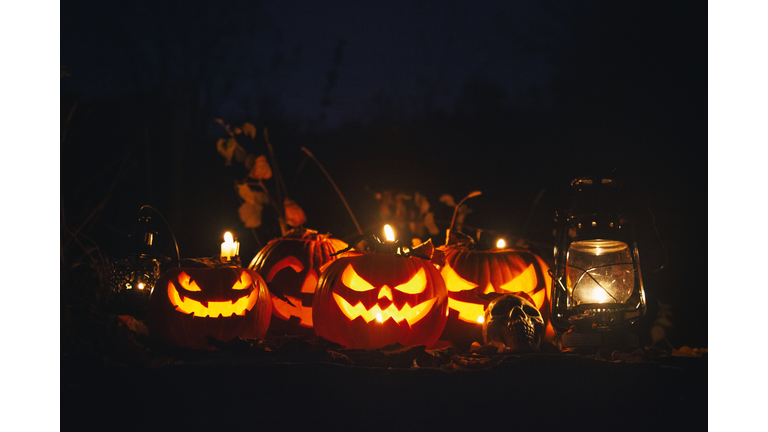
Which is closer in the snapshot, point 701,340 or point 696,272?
point 701,340

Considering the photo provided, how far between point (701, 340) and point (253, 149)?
7.79 feet

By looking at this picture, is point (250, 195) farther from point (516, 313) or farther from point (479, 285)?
point (516, 313)

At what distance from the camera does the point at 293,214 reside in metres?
2.77

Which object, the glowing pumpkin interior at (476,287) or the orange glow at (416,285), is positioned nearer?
the orange glow at (416,285)

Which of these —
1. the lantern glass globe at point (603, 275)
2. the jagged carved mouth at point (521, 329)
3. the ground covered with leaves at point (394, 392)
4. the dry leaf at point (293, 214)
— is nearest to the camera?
the ground covered with leaves at point (394, 392)

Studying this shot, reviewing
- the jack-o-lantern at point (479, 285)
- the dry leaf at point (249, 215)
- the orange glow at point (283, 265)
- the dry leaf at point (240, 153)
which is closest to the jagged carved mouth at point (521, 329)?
the jack-o-lantern at point (479, 285)

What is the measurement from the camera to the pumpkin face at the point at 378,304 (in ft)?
5.96

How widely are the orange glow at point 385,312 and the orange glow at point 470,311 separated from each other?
26cm

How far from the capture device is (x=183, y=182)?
2965mm

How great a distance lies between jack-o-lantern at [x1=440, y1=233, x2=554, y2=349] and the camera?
2.04 metres

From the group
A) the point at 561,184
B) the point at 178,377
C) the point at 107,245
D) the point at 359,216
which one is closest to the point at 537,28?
the point at 561,184

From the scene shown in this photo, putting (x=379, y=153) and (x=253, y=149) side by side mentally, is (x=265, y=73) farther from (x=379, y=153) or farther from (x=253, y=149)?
(x=379, y=153)

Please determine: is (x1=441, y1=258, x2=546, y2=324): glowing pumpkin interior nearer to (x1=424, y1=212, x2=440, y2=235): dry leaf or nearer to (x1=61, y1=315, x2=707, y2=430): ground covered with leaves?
(x1=61, y1=315, x2=707, y2=430): ground covered with leaves

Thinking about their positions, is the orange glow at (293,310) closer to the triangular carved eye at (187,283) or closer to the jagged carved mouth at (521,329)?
the triangular carved eye at (187,283)
